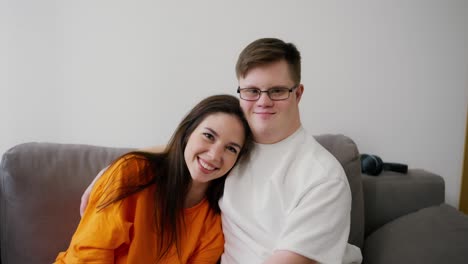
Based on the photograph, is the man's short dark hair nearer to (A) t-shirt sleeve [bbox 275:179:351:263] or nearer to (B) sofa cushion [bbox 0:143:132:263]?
(A) t-shirt sleeve [bbox 275:179:351:263]

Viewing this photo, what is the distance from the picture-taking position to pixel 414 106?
1.61m

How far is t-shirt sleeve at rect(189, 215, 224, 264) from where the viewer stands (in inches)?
44.7

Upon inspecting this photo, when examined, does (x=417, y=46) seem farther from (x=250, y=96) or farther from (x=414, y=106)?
(x=250, y=96)

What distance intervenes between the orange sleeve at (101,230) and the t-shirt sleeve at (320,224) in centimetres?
54

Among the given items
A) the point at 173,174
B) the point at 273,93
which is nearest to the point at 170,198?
the point at 173,174

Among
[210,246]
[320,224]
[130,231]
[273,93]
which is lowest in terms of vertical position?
[210,246]

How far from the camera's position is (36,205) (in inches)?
48.4

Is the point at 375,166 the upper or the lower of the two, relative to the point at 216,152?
lower

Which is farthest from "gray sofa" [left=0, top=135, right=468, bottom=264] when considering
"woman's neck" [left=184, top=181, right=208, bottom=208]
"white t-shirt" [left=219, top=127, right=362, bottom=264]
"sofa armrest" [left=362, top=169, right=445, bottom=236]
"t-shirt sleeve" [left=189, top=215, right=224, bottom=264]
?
"t-shirt sleeve" [left=189, top=215, right=224, bottom=264]

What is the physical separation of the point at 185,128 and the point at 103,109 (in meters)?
0.76

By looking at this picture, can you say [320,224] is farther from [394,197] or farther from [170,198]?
[394,197]

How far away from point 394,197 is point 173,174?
1034 millimetres

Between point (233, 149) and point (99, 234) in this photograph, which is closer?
point (99, 234)

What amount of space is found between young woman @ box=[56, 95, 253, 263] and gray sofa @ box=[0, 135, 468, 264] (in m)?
0.26
